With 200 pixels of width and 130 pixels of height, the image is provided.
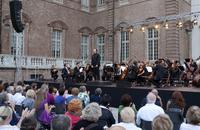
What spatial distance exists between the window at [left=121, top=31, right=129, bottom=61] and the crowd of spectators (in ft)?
66.0

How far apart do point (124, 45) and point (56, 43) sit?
6156 millimetres

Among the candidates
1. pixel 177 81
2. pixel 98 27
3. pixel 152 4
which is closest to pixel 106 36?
pixel 98 27

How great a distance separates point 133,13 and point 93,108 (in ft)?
77.4

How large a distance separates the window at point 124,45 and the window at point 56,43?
18.6 ft

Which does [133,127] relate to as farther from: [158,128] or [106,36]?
[106,36]

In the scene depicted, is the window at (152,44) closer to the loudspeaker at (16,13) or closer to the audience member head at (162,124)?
the loudspeaker at (16,13)

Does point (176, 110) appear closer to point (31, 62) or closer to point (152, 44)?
point (31, 62)

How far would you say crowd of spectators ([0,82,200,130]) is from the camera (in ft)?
12.0

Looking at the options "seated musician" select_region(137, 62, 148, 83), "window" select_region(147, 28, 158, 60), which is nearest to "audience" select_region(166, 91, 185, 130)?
"seated musician" select_region(137, 62, 148, 83)

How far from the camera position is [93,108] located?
14.8 ft

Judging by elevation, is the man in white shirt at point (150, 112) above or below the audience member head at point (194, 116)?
below

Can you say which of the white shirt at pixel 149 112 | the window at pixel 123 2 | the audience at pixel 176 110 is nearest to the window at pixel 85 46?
the window at pixel 123 2

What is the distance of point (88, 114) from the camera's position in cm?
446

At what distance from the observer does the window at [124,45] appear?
2846 centimetres
